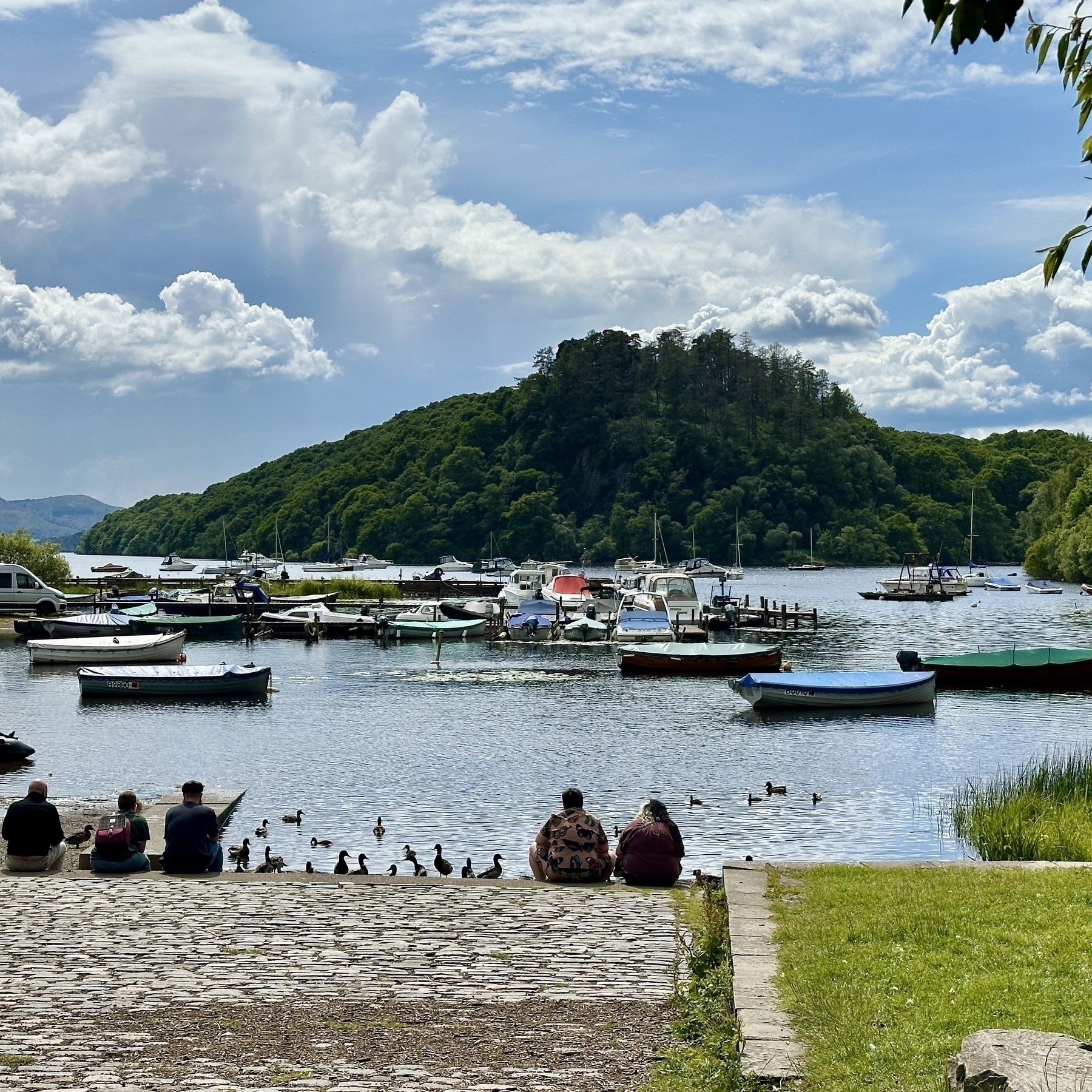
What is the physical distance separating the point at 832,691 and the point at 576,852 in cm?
2992

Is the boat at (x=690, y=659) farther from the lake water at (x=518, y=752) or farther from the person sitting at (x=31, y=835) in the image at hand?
the person sitting at (x=31, y=835)

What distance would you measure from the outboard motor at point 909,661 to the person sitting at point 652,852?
38.8 meters

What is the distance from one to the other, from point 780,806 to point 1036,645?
1814 inches

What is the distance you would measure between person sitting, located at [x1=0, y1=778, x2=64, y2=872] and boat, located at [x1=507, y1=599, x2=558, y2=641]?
57413mm

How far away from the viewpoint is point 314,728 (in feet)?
134

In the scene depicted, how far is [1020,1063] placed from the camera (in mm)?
6086

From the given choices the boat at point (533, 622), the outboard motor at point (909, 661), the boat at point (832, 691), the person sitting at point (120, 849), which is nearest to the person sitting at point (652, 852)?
the person sitting at point (120, 849)

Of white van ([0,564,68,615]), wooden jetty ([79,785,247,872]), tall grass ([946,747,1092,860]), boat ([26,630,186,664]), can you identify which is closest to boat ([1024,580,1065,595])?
white van ([0,564,68,615])

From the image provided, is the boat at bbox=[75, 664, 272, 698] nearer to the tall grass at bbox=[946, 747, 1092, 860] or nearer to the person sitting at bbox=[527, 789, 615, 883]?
the tall grass at bbox=[946, 747, 1092, 860]

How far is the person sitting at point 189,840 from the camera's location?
15133 mm

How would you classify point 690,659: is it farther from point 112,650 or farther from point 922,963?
point 922,963

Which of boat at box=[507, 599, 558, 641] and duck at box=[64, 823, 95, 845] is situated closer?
duck at box=[64, 823, 95, 845]

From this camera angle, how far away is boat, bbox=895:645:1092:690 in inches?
1930

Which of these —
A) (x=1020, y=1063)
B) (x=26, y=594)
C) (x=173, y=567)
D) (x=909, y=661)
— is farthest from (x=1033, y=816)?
(x=173, y=567)
